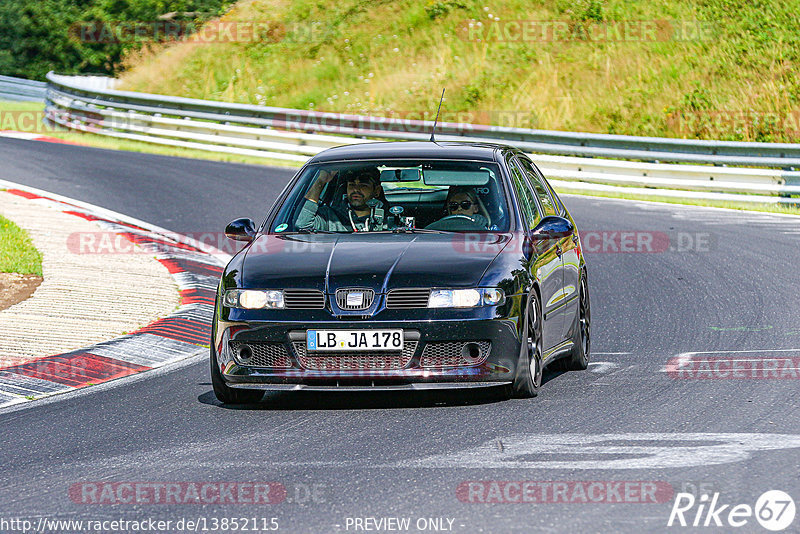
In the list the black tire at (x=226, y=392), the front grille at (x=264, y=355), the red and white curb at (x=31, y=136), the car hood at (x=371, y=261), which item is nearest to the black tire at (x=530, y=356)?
the car hood at (x=371, y=261)

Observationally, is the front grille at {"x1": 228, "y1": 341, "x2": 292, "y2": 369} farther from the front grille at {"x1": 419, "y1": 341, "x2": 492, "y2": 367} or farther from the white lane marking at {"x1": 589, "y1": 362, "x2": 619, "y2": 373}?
the white lane marking at {"x1": 589, "y1": 362, "x2": 619, "y2": 373}

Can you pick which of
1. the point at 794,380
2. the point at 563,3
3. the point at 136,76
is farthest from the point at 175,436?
the point at 136,76

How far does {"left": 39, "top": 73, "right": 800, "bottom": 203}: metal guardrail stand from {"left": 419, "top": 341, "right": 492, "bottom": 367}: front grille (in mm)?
14056

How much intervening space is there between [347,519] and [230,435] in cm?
194

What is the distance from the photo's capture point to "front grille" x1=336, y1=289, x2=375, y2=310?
7539 mm

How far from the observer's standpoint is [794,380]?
8.37 m

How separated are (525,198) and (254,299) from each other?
2242 mm

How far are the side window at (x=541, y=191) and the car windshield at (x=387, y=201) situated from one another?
0.58m

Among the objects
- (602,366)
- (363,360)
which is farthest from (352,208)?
(602,366)

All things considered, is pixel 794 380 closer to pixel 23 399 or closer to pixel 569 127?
pixel 23 399

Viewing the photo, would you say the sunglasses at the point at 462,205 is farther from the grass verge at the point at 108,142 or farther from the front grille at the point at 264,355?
the grass verge at the point at 108,142

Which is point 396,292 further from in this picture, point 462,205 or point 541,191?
point 541,191

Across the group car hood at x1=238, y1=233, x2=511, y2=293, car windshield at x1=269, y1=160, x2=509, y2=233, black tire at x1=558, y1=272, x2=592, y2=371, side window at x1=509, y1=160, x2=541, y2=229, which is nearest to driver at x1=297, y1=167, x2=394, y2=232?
car windshield at x1=269, y1=160, x2=509, y2=233

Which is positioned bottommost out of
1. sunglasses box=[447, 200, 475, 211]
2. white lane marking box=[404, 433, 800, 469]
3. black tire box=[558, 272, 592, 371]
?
black tire box=[558, 272, 592, 371]
